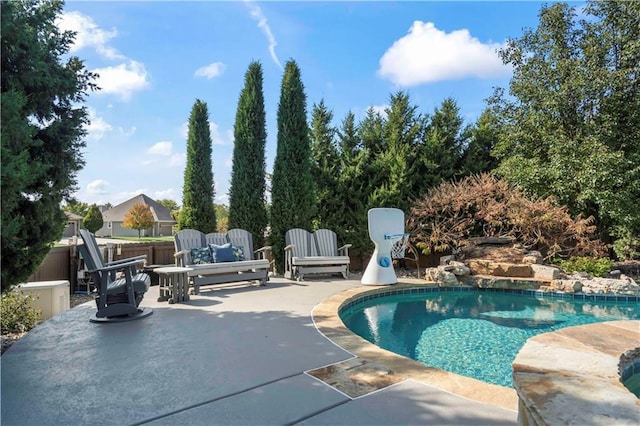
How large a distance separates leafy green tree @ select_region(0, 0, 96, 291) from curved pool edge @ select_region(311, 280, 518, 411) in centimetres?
260

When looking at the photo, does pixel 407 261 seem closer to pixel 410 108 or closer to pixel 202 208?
pixel 410 108

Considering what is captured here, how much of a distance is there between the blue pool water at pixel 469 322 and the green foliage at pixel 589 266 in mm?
1135

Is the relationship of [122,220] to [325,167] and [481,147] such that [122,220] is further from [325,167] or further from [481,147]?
[481,147]

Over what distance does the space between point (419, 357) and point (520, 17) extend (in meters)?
10.1

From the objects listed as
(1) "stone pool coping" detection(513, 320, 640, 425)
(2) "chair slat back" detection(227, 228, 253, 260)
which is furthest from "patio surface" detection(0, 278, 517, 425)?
(2) "chair slat back" detection(227, 228, 253, 260)

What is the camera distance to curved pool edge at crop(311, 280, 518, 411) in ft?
6.57

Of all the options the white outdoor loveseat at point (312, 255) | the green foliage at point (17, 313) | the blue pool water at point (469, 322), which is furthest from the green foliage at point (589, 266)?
the green foliage at point (17, 313)

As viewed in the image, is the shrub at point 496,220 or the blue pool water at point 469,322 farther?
the shrub at point 496,220

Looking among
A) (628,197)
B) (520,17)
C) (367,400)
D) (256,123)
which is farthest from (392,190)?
(367,400)

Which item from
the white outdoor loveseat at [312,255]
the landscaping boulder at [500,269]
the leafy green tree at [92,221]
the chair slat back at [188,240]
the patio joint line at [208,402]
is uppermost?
the leafy green tree at [92,221]

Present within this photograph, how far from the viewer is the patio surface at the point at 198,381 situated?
1.85 metres

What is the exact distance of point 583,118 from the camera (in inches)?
341

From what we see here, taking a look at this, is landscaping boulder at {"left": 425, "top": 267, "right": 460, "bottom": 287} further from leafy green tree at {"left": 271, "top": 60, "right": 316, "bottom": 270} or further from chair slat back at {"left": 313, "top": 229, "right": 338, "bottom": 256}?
leafy green tree at {"left": 271, "top": 60, "right": 316, "bottom": 270}

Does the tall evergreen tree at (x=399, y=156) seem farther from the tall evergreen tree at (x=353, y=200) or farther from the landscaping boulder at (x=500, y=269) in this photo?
the landscaping boulder at (x=500, y=269)
